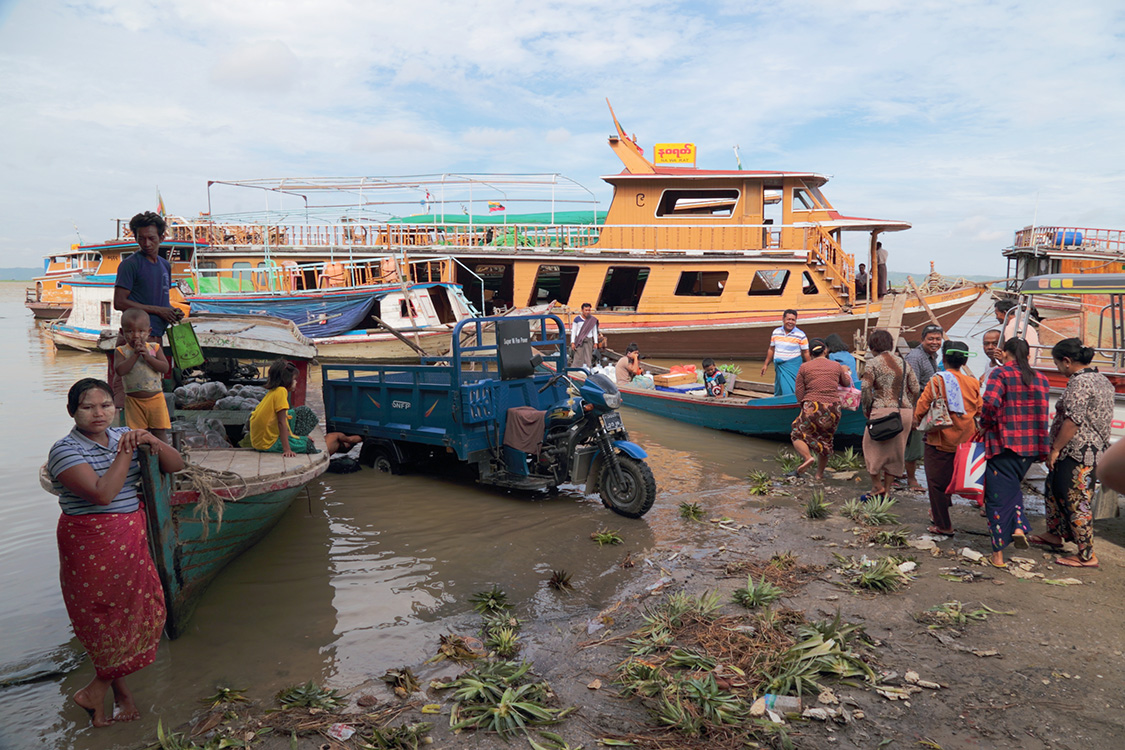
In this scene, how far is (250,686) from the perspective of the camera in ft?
13.2

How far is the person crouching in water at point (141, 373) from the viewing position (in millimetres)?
4363

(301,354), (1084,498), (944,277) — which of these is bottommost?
(1084,498)

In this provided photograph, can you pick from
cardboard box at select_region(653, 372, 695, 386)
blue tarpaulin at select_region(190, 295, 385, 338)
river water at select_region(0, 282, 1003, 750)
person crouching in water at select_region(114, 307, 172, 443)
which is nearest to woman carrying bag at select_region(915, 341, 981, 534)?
river water at select_region(0, 282, 1003, 750)

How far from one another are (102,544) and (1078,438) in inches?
247

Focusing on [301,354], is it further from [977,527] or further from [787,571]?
[977,527]

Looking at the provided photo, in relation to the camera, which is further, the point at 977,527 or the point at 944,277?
the point at 944,277

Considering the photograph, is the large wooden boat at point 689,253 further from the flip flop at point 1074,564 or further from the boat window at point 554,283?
the flip flop at point 1074,564

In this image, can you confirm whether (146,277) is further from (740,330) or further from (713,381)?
(740,330)

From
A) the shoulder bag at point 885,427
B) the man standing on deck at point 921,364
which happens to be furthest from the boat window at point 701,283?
the shoulder bag at point 885,427

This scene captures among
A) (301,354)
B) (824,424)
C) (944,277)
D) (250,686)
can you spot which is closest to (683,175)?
(944,277)

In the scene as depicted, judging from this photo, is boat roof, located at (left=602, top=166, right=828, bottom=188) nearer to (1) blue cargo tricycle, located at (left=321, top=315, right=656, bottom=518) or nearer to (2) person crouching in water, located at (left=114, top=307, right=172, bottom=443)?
(1) blue cargo tricycle, located at (left=321, top=315, right=656, bottom=518)

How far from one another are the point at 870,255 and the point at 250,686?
17.4 meters

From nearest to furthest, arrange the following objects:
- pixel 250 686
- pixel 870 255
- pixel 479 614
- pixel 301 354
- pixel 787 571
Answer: pixel 250 686 → pixel 479 614 → pixel 787 571 → pixel 301 354 → pixel 870 255

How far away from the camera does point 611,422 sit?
22.7ft
